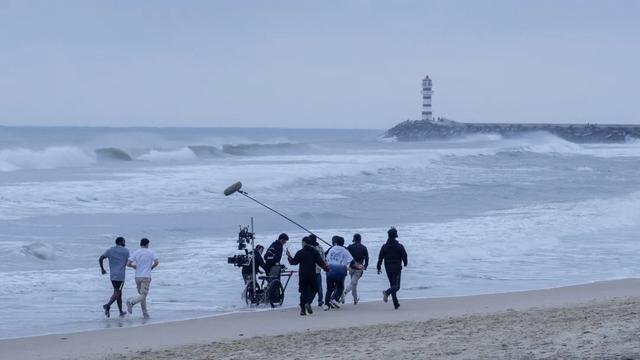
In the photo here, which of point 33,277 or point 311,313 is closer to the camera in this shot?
point 311,313

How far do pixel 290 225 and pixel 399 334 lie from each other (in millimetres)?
14438

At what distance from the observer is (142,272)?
1436cm

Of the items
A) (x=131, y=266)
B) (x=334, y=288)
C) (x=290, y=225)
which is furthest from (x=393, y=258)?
(x=290, y=225)

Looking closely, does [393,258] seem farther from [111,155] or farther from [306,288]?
[111,155]

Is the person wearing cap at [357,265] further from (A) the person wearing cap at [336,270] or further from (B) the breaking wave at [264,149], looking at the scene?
(B) the breaking wave at [264,149]

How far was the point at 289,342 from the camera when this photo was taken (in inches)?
449

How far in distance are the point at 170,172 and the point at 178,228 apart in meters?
22.6

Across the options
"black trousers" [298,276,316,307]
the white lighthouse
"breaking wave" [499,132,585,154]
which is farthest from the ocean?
the white lighthouse

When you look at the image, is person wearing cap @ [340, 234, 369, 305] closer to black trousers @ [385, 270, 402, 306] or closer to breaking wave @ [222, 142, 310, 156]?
black trousers @ [385, 270, 402, 306]

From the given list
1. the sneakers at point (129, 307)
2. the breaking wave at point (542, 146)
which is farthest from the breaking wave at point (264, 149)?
the sneakers at point (129, 307)

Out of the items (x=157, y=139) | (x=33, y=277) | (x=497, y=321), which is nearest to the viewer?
(x=497, y=321)

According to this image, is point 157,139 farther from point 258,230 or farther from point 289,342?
point 289,342

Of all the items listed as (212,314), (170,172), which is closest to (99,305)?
(212,314)

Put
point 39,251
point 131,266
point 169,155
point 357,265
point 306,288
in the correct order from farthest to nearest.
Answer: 1. point 169,155
2. point 39,251
3. point 357,265
4. point 131,266
5. point 306,288
